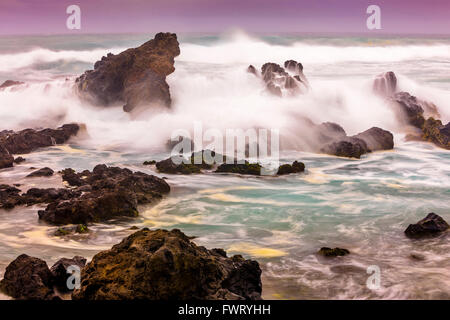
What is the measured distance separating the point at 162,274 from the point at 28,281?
2052mm

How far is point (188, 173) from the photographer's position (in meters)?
18.0

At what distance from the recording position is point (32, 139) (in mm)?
22953

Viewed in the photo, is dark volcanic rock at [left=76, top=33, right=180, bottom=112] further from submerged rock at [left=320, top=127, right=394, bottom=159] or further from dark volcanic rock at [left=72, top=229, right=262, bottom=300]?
dark volcanic rock at [left=72, top=229, right=262, bottom=300]

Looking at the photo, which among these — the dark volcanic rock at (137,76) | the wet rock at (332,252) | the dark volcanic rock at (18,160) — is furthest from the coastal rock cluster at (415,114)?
the dark volcanic rock at (18,160)

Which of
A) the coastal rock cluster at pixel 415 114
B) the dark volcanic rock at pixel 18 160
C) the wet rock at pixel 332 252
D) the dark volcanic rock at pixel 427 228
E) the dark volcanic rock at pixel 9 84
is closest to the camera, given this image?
the wet rock at pixel 332 252

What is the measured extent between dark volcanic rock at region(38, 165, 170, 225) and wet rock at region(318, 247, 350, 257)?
4891 mm

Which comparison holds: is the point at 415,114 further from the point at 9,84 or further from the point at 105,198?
the point at 9,84

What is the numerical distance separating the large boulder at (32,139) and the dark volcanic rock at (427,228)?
15.9 metres

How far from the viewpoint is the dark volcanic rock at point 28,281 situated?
6.82m

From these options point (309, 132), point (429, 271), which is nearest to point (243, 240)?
point (429, 271)

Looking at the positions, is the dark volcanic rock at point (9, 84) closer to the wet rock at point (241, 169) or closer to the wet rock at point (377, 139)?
the wet rock at point (241, 169)

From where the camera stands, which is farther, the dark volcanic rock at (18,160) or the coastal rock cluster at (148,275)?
the dark volcanic rock at (18,160)

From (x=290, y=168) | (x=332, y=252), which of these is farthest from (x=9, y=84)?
(x=332, y=252)

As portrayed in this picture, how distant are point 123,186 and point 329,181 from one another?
7.15m
